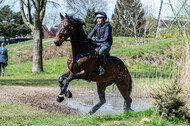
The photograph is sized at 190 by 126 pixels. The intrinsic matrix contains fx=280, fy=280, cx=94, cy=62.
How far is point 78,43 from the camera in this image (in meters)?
7.93

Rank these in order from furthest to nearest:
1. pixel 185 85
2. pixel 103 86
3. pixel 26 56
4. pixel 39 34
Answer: pixel 26 56 < pixel 39 34 < pixel 103 86 < pixel 185 85

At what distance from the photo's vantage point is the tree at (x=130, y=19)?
4128cm

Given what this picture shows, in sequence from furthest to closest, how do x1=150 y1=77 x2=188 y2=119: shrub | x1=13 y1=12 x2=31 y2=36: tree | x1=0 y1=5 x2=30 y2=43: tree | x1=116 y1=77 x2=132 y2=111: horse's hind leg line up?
x1=13 y1=12 x2=31 y2=36: tree
x1=0 y1=5 x2=30 y2=43: tree
x1=116 y1=77 x2=132 y2=111: horse's hind leg
x1=150 y1=77 x2=188 y2=119: shrub

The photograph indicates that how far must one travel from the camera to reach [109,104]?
1091 cm

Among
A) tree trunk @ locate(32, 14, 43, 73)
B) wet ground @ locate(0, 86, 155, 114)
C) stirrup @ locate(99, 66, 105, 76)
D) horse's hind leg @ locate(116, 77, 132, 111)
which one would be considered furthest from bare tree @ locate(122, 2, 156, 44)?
stirrup @ locate(99, 66, 105, 76)

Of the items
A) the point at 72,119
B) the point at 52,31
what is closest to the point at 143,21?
the point at 52,31

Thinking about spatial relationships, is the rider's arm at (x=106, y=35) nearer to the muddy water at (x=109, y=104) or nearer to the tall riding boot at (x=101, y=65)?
the tall riding boot at (x=101, y=65)

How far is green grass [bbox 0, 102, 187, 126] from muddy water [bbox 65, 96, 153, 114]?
211cm

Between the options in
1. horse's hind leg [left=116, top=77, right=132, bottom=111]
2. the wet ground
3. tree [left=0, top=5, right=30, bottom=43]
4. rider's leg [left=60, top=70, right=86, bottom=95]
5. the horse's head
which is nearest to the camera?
the horse's head

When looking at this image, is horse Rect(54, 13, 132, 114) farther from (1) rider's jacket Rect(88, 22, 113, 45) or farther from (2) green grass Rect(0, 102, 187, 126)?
(2) green grass Rect(0, 102, 187, 126)

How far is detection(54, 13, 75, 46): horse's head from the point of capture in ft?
24.1

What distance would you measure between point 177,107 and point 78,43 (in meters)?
3.18

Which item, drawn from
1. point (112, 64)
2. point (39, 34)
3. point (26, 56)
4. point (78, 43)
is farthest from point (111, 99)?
point (26, 56)

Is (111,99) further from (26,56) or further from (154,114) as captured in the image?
(26,56)
